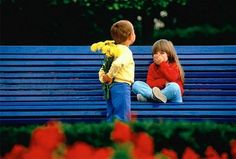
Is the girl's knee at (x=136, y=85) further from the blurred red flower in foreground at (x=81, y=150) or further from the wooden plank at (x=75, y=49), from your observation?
the blurred red flower in foreground at (x=81, y=150)

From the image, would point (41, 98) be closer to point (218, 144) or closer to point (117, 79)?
point (117, 79)

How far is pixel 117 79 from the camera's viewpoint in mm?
7289


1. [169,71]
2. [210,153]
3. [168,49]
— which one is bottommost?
[210,153]

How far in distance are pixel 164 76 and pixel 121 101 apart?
0.83 metres

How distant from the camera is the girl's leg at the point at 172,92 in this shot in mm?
7488

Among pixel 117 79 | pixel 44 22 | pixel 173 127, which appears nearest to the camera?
pixel 173 127

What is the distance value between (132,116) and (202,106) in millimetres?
836

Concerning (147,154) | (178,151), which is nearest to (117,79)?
(178,151)

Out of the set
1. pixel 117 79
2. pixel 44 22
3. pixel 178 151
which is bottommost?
pixel 178 151

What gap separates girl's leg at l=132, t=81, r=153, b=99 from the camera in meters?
7.54

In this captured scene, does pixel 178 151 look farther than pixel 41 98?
No

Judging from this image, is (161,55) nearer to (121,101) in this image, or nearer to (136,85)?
(136,85)

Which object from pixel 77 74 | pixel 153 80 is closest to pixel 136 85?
pixel 153 80

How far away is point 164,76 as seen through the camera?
25.4 ft
